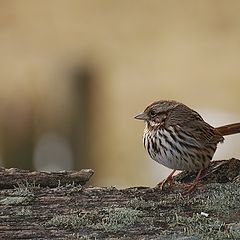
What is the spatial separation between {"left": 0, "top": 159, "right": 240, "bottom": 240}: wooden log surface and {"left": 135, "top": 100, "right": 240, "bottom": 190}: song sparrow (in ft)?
2.16

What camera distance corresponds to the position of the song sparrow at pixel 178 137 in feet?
18.0

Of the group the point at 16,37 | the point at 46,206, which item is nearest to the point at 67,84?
the point at 46,206

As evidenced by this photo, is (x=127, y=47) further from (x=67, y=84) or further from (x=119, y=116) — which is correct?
(x=67, y=84)

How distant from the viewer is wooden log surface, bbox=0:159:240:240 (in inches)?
159

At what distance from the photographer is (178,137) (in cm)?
563

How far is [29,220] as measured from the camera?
13.8ft

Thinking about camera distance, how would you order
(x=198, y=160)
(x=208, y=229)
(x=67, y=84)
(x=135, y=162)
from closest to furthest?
(x=208, y=229) → (x=198, y=160) → (x=67, y=84) → (x=135, y=162)

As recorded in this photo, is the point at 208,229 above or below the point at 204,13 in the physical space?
below

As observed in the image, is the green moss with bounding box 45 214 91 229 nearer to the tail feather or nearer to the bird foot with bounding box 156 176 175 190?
the bird foot with bounding box 156 176 175 190

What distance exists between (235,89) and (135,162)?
212 cm

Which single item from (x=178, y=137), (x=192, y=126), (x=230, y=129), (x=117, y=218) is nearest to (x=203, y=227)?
(x=117, y=218)

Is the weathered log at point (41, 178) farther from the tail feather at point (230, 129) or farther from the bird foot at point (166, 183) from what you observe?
the tail feather at point (230, 129)

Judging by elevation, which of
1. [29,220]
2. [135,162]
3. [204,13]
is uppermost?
[204,13]

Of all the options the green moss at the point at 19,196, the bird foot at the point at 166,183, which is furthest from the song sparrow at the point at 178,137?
the green moss at the point at 19,196
